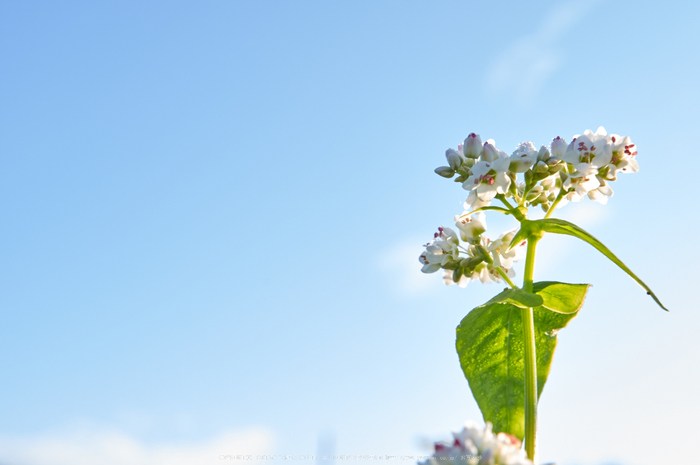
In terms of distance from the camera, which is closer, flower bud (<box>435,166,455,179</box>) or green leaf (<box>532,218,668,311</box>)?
green leaf (<box>532,218,668,311</box>)

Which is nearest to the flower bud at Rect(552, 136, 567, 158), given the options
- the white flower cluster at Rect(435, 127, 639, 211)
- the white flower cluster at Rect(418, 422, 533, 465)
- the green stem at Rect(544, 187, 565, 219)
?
the white flower cluster at Rect(435, 127, 639, 211)

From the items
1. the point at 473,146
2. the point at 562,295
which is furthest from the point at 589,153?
the point at 562,295

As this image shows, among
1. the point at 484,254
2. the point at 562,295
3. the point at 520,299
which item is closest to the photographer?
the point at 520,299

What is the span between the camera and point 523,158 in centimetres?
151

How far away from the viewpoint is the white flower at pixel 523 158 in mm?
1511

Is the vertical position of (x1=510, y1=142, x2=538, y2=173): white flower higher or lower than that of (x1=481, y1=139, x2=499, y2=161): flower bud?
lower

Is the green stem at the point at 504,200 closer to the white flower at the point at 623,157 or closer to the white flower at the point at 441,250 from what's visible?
the white flower at the point at 441,250

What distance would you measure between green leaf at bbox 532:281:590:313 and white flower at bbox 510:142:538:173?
11.8 inches

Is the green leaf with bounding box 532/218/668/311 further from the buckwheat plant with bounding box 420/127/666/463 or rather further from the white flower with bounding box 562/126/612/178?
the white flower with bounding box 562/126/612/178

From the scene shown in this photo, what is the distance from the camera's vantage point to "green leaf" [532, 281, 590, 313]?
1.41m

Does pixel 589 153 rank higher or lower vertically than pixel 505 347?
higher

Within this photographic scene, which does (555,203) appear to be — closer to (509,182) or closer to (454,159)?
(509,182)

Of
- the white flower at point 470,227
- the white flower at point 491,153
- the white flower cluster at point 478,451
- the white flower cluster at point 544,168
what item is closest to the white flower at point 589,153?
the white flower cluster at point 544,168

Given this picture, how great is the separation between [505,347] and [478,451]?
2.59 feet
